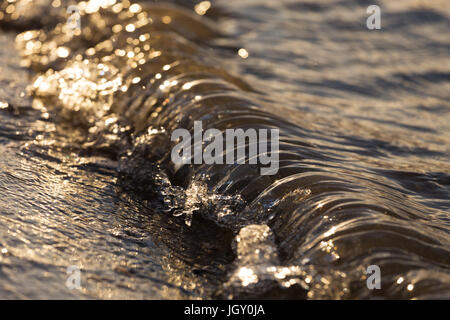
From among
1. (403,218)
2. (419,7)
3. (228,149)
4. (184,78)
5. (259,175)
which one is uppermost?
(419,7)

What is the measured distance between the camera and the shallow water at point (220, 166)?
2.55 metres

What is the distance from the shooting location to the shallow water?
2.55m

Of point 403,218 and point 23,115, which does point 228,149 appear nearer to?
point 403,218

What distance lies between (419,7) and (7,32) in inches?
189

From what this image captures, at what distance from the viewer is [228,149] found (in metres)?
3.56

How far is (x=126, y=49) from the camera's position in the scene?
216 inches

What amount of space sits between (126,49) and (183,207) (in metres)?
2.67

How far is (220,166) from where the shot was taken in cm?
345

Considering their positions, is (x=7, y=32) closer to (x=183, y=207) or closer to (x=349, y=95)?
(x=349, y=95)

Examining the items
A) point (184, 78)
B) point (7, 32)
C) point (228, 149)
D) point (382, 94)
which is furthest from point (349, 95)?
point (7, 32)

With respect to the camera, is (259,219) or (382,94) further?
(382,94)
